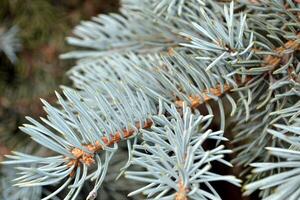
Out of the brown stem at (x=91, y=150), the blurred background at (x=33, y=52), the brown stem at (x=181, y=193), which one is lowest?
A: the blurred background at (x=33, y=52)

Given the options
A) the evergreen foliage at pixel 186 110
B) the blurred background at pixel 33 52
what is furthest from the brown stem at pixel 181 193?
the blurred background at pixel 33 52

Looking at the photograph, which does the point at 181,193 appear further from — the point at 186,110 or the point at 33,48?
the point at 33,48

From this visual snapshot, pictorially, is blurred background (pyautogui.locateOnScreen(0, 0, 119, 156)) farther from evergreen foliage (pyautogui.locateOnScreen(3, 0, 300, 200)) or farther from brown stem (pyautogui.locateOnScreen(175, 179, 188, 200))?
brown stem (pyautogui.locateOnScreen(175, 179, 188, 200))

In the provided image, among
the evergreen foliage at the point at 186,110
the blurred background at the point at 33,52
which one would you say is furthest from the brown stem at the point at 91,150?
the blurred background at the point at 33,52

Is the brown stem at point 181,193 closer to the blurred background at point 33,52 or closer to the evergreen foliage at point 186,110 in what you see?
the evergreen foliage at point 186,110

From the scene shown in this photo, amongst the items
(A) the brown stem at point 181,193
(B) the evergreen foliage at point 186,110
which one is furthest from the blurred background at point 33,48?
(A) the brown stem at point 181,193

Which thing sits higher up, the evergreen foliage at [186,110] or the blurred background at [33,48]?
the evergreen foliage at [186,110]

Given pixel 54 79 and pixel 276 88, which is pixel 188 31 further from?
pixel 54 79

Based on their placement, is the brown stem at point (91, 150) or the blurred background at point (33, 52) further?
the blurred background at point (33, 52)

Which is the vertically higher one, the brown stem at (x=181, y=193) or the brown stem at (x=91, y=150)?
the brown stem at (x=181, y=193)

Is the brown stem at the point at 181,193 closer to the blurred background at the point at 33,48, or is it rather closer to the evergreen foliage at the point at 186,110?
the evergreen foliage at the point at 186,110
